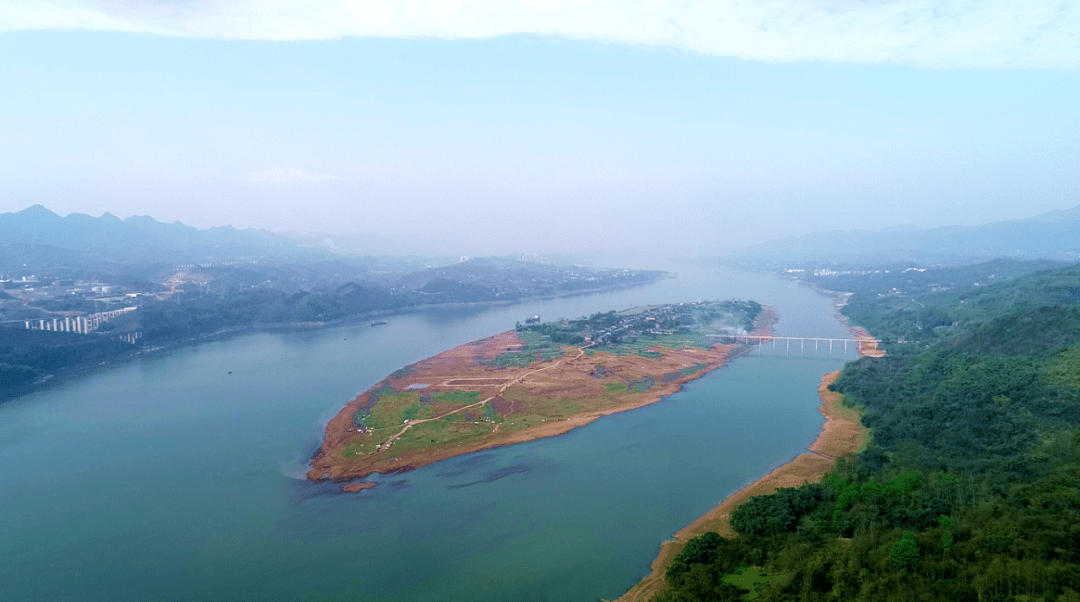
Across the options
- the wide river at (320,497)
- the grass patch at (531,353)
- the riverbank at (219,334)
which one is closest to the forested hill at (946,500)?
the wide river at (320,497)

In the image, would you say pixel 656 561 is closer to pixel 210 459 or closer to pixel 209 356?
pixel 210 459

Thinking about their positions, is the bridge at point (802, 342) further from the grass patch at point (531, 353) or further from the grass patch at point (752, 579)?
the grass patch at point (752, 579)

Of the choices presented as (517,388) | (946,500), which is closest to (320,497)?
(517,388)

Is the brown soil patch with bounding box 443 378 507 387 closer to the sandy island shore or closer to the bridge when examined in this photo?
the sandy island shore

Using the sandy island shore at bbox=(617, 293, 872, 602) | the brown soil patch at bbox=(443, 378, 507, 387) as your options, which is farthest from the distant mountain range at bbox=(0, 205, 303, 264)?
the sandy island shore at bbox=(617, 293, 872, 602)

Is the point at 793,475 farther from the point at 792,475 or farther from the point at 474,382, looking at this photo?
the point at 474,382

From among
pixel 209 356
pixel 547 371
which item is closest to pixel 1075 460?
pixel 547 371
